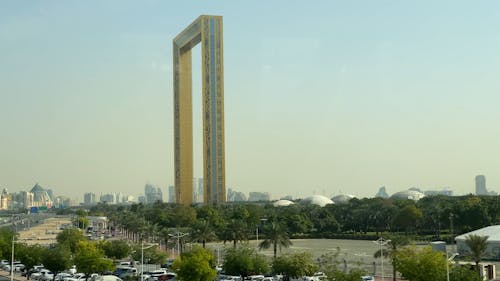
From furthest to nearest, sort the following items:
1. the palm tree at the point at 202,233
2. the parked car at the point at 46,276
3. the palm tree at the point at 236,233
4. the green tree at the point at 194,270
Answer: the palm tree at the point at 236,233 → the palm tree at the point at 202,233 → the parked car at the point at 46,276 → the green tree at the point at 194,270

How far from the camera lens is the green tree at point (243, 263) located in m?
47.2

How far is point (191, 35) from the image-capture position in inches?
5664

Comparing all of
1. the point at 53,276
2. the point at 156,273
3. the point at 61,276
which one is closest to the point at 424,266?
the point at 156,273

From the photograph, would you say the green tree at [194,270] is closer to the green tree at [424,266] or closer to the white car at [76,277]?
the green tree at [424,266]

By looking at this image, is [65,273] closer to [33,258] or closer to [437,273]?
[33,258]

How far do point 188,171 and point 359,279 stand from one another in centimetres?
12128

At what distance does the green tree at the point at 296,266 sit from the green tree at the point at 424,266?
8.54 meters

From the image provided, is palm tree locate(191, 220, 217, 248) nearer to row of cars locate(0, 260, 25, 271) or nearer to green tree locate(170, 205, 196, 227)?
row of cars locate(0, 260, 25, 271)

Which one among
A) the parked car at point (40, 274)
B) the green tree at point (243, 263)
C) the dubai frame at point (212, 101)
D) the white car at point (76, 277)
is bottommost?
the parked car at point (40, 274)

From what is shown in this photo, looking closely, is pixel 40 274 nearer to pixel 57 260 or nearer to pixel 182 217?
pixel 57 260

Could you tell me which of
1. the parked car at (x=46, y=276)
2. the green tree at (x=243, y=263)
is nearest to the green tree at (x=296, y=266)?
the green tree at (x=243, y=263)

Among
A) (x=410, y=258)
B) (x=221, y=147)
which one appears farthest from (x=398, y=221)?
(x=410, y=258)

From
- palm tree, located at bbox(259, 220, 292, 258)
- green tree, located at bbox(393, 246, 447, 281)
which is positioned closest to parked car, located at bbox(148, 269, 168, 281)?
palm tree, located at bbox(259, 220, 292, 258)

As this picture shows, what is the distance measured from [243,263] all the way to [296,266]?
182 inches
